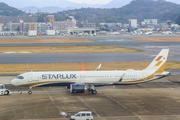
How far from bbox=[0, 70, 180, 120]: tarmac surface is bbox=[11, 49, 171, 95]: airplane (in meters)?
1.74

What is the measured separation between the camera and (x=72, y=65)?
75.2m

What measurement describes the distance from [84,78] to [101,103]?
7378mm

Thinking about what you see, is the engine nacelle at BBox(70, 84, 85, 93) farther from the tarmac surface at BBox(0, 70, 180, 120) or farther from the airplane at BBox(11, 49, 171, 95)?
the tarmac surface at BBox(0, 70, 180, 120)

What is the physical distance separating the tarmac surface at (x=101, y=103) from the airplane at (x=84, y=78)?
1.74 m

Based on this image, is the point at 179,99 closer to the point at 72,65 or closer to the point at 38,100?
the point at 38,100

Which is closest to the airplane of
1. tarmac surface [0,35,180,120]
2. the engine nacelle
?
the engine nacelle

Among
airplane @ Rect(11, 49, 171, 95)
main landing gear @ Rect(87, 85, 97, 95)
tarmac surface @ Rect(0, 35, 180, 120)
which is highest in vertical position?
airplane @ Rect(11, 49, 171, 95)

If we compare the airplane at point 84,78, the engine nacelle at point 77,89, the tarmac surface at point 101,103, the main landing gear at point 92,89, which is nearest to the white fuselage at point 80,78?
the airplane at point 84,78

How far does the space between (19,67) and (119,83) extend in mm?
35238

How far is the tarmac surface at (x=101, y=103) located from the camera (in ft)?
115

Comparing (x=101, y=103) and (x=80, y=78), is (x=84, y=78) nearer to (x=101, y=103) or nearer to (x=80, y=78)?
(x=80, y=78)

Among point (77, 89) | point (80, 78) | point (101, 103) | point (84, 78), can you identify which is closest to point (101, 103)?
point (101, 103)

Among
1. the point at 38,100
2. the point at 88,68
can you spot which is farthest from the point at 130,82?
the point at 88,68

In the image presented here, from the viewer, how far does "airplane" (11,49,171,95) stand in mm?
46125
